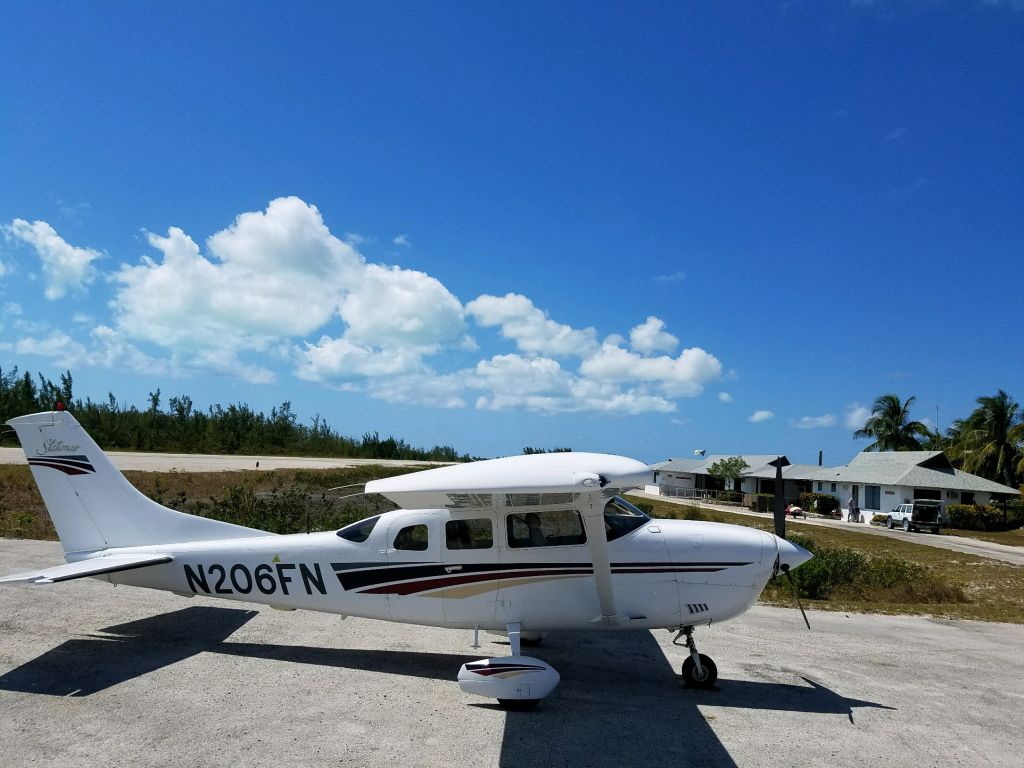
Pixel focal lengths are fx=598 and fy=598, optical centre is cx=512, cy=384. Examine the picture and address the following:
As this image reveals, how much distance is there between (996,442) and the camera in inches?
1982

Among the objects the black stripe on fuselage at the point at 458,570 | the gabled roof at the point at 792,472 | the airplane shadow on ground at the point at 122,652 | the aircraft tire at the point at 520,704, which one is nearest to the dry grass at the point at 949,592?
the black stripe on fuselage at the point at 458,570

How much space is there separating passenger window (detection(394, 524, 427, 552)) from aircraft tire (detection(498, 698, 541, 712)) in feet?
6.30

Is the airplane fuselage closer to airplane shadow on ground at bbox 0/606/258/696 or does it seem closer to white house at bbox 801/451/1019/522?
airplane shadow on ground at bbox 0/606/258/696

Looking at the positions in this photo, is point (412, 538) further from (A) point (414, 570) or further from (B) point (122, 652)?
(B) point (122, 652)

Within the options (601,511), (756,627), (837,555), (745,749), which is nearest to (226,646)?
(601,511)

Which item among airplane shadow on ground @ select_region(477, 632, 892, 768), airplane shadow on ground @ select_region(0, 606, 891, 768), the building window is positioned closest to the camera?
airplane shadow on ground @ select_region(477, 632, 892, 768)

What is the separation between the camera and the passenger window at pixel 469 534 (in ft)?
23.1

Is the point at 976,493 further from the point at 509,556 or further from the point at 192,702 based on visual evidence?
the point at 192,702

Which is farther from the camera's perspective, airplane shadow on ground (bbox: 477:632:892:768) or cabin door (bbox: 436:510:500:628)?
cabin door (bbox: 436:510:500:628)

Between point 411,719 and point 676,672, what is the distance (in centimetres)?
346

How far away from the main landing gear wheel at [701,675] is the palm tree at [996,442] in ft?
182

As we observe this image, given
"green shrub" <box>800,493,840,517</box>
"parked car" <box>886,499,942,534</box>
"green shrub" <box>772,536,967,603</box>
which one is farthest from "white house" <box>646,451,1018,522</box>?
"green shrub" <box>772,536,967,603</box>

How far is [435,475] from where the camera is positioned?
6.09m

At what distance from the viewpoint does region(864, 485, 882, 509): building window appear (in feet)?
141
